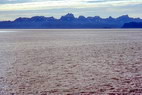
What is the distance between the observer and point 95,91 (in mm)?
14805

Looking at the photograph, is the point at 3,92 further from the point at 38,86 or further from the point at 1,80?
the point at 1,80

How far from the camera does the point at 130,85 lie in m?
16.2

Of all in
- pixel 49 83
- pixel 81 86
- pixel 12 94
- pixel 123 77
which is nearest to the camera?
pixel 12 94

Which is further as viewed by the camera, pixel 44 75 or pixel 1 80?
pixel 44 75

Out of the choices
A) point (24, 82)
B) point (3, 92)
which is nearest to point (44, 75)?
point (24, 82)

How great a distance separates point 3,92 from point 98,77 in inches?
254

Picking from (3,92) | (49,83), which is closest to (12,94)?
(3,92)

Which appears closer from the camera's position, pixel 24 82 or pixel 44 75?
pixel 24 82

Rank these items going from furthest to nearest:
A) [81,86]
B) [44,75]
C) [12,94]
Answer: [44,75], [81,86], [12,94]

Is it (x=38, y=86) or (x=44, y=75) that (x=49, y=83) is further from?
(x=44, y=75)

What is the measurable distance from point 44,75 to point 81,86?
4692mm

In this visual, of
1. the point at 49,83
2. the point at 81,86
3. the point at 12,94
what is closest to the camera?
the point at 12,94

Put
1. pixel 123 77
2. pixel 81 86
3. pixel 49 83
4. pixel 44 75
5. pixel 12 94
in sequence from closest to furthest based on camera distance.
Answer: pixel 12 94 → pixel 81 86 → pixel 49 83 → pixel 123 77 → pixel 44 75

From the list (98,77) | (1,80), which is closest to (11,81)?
(1,80)
